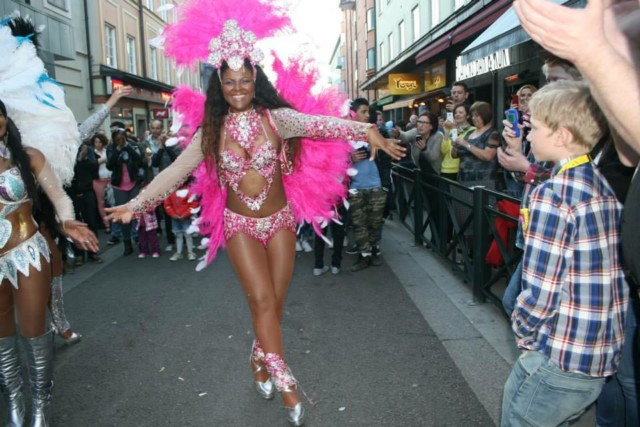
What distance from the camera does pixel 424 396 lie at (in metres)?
3.33

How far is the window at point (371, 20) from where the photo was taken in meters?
30.9

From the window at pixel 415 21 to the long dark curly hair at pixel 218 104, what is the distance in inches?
704

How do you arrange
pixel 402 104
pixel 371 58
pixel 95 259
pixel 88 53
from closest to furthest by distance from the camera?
1. pixel 95 259
2. pixel 88 53
3. pixel 402 104
4. pixel 371 58

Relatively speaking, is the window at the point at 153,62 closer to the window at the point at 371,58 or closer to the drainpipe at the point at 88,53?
the drainpipe at the point at 88,53

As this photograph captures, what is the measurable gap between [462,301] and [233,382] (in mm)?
2448

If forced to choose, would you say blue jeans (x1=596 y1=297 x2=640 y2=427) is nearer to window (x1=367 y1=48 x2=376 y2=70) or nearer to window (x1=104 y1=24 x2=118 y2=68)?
window (x1=104 y1=24 x2=118 y2=68)

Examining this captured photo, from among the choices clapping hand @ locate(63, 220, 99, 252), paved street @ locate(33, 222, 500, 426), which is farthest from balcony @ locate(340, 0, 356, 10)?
clapping hand @ locate(63, 220, 99, 252)

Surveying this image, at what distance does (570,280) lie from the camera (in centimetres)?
183

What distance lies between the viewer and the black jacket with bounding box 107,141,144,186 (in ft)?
26.2

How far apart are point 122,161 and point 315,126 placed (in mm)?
5635

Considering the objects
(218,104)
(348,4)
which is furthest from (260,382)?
(348,4)

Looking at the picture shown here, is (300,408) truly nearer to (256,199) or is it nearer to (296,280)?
(256,199)

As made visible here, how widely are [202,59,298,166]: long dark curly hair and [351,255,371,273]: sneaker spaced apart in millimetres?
3243

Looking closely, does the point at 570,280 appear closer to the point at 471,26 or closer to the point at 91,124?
the point at 91,124
